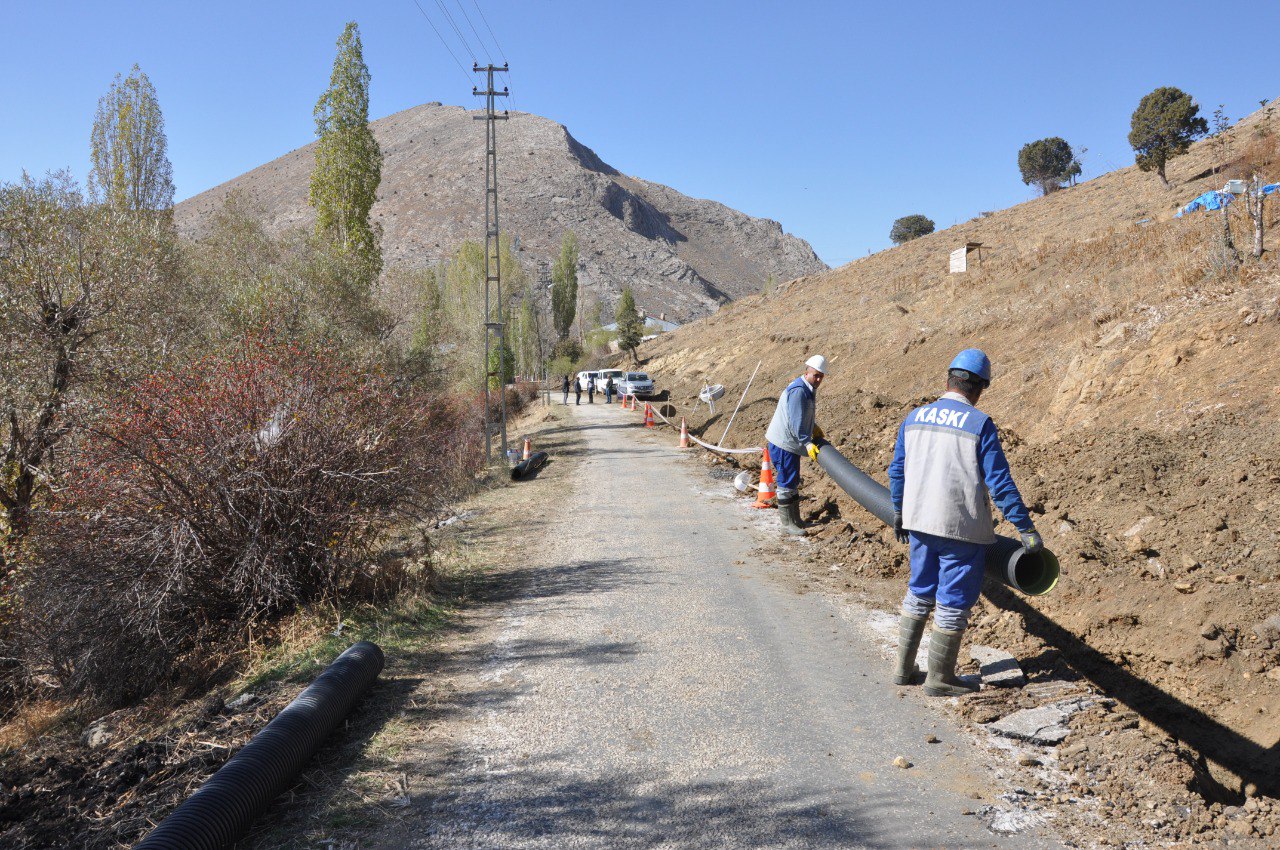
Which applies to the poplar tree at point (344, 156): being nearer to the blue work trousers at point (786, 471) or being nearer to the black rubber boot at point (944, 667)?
the blue work trousers at point (786, 471)

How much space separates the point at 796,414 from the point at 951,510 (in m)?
4.47

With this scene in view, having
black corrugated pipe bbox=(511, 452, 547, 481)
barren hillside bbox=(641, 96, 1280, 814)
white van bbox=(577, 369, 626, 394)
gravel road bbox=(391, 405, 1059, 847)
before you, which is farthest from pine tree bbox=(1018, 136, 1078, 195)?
gravel road bbox=(391, 405, 1059, 847)

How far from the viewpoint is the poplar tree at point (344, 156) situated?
1117 inches

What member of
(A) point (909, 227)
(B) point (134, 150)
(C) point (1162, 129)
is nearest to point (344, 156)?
(B) point (134, 150)

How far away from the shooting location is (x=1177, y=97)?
120 feet

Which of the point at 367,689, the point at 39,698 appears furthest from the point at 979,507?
the point at 39,698

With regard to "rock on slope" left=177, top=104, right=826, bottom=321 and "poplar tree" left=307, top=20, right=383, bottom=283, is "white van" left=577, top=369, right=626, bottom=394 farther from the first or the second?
"rock on slope" left=177, top=104, right=826, bottom=321

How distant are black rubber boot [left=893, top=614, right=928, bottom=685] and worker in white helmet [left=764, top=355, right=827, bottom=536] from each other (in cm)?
372

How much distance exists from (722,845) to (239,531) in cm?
493

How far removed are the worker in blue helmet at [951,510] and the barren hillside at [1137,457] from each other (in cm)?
105

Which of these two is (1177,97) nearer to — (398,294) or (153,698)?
(398,294)

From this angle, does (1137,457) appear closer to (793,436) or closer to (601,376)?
(793,436)

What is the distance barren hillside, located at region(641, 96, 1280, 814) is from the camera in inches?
187

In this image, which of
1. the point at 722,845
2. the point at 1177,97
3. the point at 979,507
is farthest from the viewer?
the point at 1177,97
